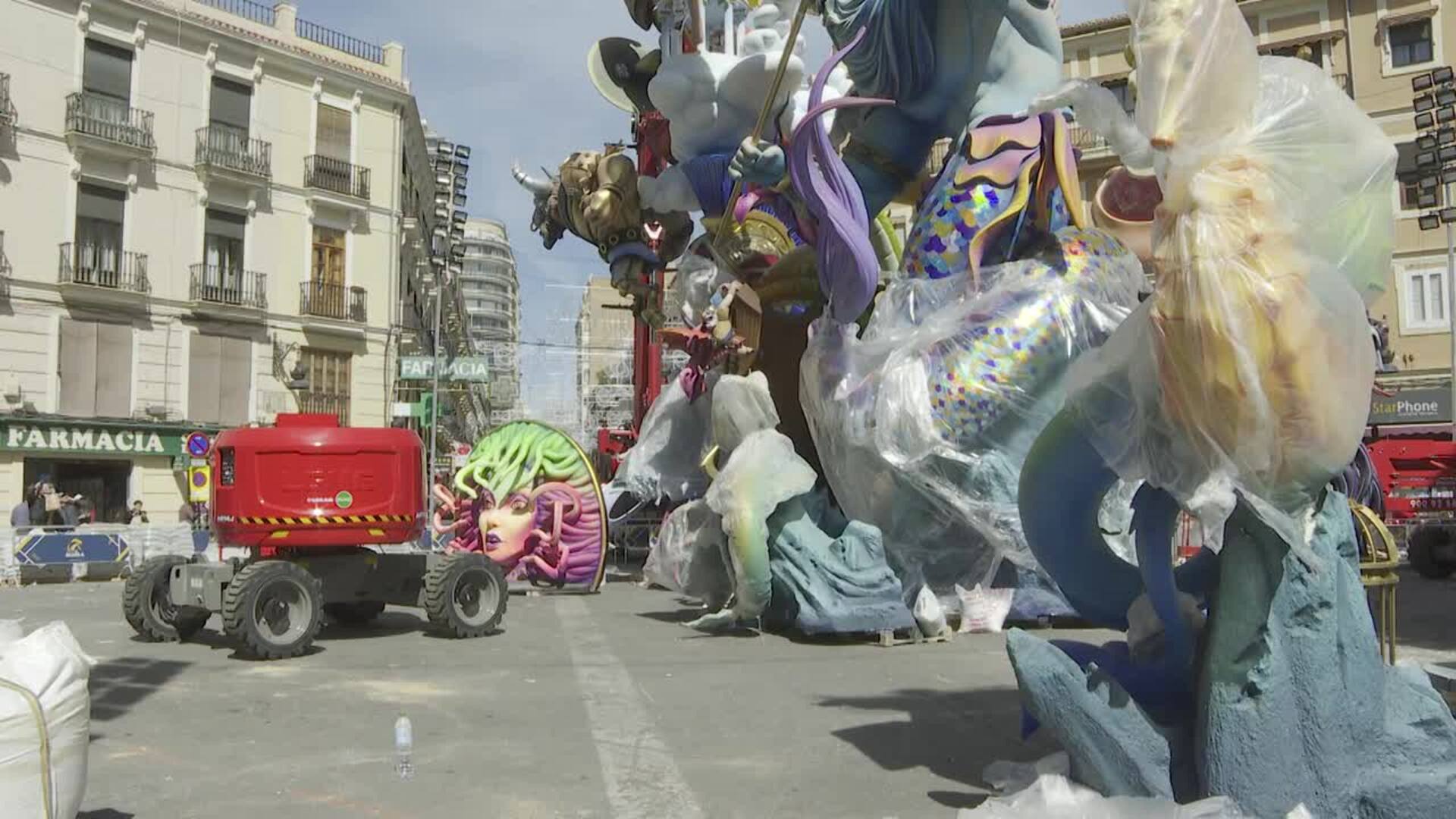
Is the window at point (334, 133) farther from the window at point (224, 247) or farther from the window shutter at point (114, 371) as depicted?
the window shutter at point (114, 371)

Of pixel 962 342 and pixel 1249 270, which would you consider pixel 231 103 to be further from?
pixel 1249 270

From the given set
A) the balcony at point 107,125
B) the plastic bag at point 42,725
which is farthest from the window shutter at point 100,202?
the plastic bag at point 42,725

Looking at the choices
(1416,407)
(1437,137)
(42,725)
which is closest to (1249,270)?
(42,725)

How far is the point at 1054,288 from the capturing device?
966 cm

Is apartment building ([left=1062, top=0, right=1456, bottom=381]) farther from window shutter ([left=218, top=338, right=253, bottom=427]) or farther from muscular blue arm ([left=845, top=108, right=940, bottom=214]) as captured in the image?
window shutter ([left=218, top=338, right=253, bottom=427])

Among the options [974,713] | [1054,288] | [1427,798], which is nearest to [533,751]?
[974,713]

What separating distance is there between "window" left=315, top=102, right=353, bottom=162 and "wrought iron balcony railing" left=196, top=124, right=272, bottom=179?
61.7 inches

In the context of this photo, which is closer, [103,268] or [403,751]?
[403,751]

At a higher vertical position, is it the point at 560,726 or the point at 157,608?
the point at 157,608

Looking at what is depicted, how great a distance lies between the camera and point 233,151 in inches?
1069

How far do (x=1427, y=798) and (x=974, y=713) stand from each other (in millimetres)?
2684

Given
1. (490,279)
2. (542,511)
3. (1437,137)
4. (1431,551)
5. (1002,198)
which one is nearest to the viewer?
(1002,198)

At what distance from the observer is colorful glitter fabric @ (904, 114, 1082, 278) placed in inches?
394

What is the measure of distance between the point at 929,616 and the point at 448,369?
1740 centimetres
